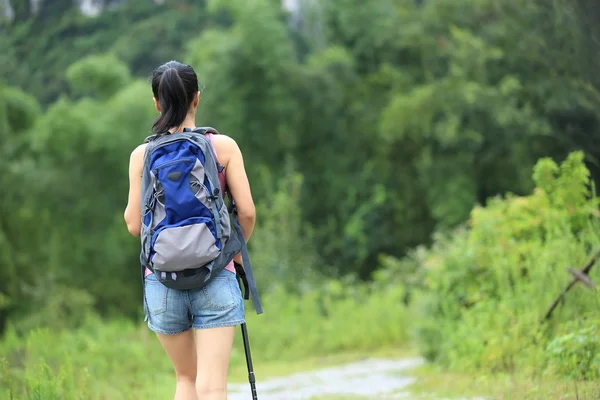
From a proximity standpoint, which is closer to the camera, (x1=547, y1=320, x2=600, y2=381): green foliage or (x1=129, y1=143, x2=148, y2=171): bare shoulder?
(x1=129, y1=143, x2=148, y2=171): bare shoulder

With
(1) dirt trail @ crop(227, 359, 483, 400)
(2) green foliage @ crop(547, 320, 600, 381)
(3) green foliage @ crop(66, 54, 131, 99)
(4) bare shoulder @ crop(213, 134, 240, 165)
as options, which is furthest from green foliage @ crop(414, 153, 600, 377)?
(3) green foliage @ crop(66, 54, 131, 99)

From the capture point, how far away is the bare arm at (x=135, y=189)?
3.00 meters

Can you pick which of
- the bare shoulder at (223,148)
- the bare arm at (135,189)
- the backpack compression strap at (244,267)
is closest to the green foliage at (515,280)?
the backpack compression strap at (244,267)

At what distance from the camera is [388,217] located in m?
16.5

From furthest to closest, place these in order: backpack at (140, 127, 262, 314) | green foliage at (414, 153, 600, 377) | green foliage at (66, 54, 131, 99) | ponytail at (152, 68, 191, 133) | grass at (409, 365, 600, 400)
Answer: green foliage at (66, 54, 131, 99), green foliage at (414, 153, 600, 377), grass at (409, 365, 600, 400), ponytail at (152, 68, 191, 133), backpack at (140, 127, 262, 314)

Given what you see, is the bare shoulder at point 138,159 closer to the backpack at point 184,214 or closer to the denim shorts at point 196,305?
the backpack at point 184,214

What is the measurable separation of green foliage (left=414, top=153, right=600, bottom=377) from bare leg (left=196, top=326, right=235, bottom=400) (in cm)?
216

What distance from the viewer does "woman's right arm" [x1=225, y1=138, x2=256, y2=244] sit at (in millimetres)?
3006

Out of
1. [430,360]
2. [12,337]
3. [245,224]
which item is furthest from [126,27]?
[245,224]

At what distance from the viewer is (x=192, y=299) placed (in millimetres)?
2920

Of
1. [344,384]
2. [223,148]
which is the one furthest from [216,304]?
[344,384]

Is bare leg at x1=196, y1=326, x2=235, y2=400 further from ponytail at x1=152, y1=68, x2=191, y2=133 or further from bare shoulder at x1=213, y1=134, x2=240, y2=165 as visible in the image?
ponytail at x1=152, y1=68, x2=191, y2=133

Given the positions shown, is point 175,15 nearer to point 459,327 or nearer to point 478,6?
point 478,6

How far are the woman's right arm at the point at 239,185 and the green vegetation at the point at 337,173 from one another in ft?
8.33
